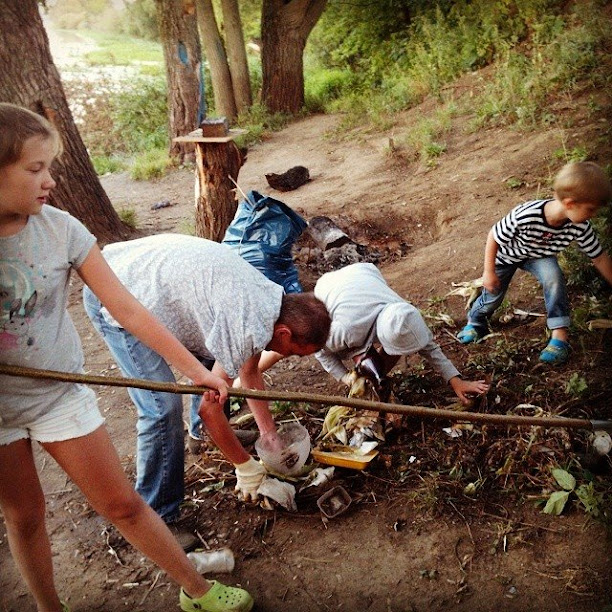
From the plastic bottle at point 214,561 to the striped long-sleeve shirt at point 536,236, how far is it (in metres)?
2.06

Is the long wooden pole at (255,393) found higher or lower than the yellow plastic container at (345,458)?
higher

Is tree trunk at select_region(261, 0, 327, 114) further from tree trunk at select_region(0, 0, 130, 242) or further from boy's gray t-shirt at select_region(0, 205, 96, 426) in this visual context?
boy's gray t-shirt at select_region(0, 205, 96, 426)

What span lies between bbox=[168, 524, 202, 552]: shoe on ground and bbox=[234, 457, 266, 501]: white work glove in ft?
0.88

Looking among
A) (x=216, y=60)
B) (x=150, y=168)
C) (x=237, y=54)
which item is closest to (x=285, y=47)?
(x=237, y=54)

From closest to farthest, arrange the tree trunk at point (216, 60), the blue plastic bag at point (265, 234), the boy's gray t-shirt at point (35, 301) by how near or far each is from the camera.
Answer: the boy's gray t-shirt at point (35, 301) < the blue plastic bag at point (265, 234) < the tree trunk at point (216, 60)

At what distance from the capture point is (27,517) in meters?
1.74

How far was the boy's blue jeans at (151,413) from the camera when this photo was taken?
219 cm

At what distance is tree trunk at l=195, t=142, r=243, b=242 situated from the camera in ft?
15.0

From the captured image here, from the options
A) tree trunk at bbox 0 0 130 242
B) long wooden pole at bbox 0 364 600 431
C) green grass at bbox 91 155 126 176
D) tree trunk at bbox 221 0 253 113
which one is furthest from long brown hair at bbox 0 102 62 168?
tree trunk at bbox 221 0 253 113

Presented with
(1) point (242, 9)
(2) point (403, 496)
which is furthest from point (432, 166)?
(1) point (242, 9)

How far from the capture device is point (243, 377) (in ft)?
7.37

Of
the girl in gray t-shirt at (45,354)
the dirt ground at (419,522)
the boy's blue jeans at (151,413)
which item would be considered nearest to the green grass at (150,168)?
the dirt ground at (419,522)

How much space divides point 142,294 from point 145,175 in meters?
7.73

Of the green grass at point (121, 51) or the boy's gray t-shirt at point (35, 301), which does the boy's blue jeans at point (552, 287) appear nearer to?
the boy's gray t-shirt at point (35, 301)
